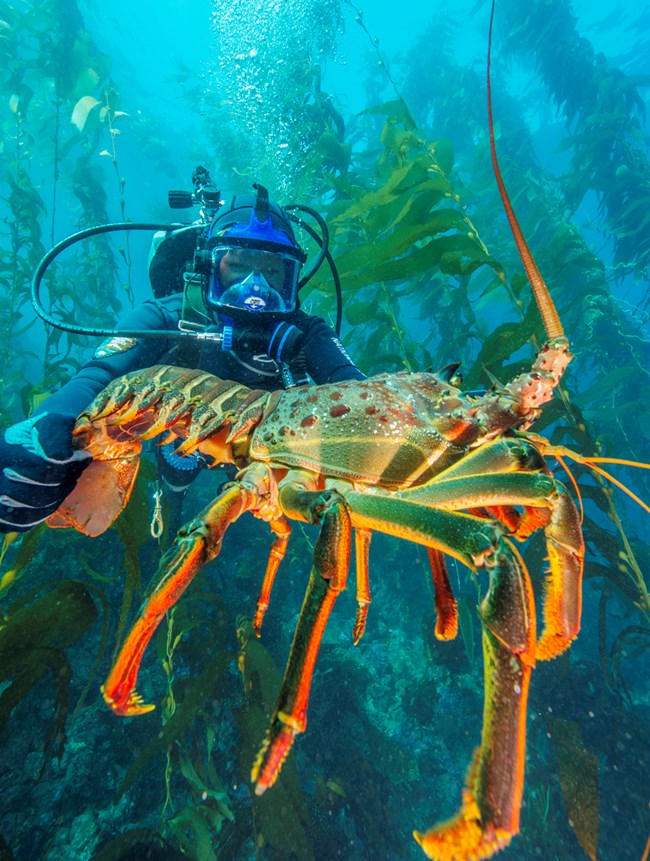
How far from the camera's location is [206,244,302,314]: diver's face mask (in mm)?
2857

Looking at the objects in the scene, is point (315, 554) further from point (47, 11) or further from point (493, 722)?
point (47, 11)

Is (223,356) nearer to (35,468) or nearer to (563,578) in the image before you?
(35,468)

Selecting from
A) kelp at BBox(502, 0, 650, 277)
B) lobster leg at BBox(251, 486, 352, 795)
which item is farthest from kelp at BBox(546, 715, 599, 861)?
kelp at BBox(502, 0, 650, 277)

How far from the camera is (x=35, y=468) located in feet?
5.90

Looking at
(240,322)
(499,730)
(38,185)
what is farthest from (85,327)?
(38,185)

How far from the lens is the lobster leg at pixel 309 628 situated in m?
1.02

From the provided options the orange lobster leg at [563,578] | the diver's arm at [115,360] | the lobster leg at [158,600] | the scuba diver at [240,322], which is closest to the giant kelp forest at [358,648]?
the orange lobster leg at [563,578]

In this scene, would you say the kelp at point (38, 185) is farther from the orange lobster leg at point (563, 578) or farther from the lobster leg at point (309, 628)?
the orange lobster leg at point (563, 578)

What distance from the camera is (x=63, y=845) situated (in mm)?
2672

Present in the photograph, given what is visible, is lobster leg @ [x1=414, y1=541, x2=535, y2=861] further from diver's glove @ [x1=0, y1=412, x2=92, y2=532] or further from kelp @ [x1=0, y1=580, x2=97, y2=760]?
kelp @ [x1=0, y1=580, x2=97, y2=760]

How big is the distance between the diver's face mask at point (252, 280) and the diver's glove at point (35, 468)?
56.4 inches

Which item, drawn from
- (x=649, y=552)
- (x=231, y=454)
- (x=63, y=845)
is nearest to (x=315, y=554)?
(x=231, y=454)

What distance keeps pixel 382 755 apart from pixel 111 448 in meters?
4.01

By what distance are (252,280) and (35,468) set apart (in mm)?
1901
